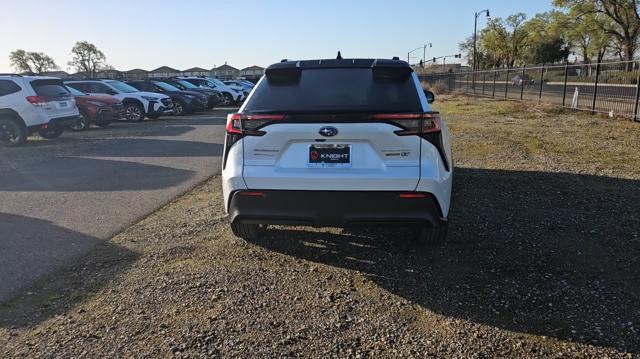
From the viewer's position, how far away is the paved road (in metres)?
4.82

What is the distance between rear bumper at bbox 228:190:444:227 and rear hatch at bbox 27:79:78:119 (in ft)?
36.9

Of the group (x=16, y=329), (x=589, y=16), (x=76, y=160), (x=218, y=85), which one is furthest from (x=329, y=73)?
(x=589, y=16)

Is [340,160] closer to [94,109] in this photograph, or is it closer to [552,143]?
[552,143]

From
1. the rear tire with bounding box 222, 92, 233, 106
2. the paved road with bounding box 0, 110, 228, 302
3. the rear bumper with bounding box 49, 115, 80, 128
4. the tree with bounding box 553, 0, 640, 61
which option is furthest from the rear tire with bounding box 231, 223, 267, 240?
the tree with bounding box 553, 0, 640, 61

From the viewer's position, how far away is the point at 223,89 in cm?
2897

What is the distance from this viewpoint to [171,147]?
12.0 meters

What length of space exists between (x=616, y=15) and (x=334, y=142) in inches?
2427

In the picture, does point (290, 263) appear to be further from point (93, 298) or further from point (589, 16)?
point (589, 16)

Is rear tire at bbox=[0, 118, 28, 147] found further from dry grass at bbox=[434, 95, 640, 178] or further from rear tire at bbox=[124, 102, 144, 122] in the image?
dry grass at bbox=[434, 95, 640, 178]

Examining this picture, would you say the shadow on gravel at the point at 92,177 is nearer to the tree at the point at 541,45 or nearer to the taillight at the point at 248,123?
the taillight at the point at 248,123

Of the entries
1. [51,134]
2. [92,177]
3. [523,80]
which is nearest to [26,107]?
[51,134]

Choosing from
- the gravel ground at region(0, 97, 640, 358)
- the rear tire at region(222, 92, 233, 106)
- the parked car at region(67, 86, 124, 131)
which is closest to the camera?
the gravel ground at region(0, 97, 640, 358)

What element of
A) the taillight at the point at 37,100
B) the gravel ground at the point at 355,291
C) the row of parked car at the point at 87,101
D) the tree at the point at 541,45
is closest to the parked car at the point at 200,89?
the row of parked car at the point at 87,101

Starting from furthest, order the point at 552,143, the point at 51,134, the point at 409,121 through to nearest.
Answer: the point at 51,134
the point at 552,143
the point at 409,121
